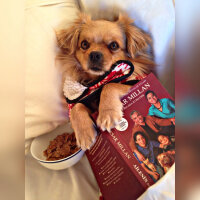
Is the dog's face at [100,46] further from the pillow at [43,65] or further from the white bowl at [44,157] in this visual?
the white bowl at [44,157]

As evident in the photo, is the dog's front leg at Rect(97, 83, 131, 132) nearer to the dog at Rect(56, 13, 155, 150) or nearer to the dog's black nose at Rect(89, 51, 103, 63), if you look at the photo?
the dog at Rect(56, 13, 155, 150)

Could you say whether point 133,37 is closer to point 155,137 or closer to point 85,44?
point 85,44

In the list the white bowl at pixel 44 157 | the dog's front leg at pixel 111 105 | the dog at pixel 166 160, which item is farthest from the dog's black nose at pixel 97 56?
the dog at pixel 166 160

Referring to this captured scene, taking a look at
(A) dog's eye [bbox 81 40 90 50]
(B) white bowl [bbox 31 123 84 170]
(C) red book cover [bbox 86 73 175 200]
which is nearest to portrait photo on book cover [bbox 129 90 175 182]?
(C) red book cover [bbox 86 73 175 200]

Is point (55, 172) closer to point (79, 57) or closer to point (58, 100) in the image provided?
point (58, 100)

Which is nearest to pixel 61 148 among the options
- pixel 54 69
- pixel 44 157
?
pixel 44 157

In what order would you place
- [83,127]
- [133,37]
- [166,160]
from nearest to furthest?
[166,160]
[83,127]
[133,37]
